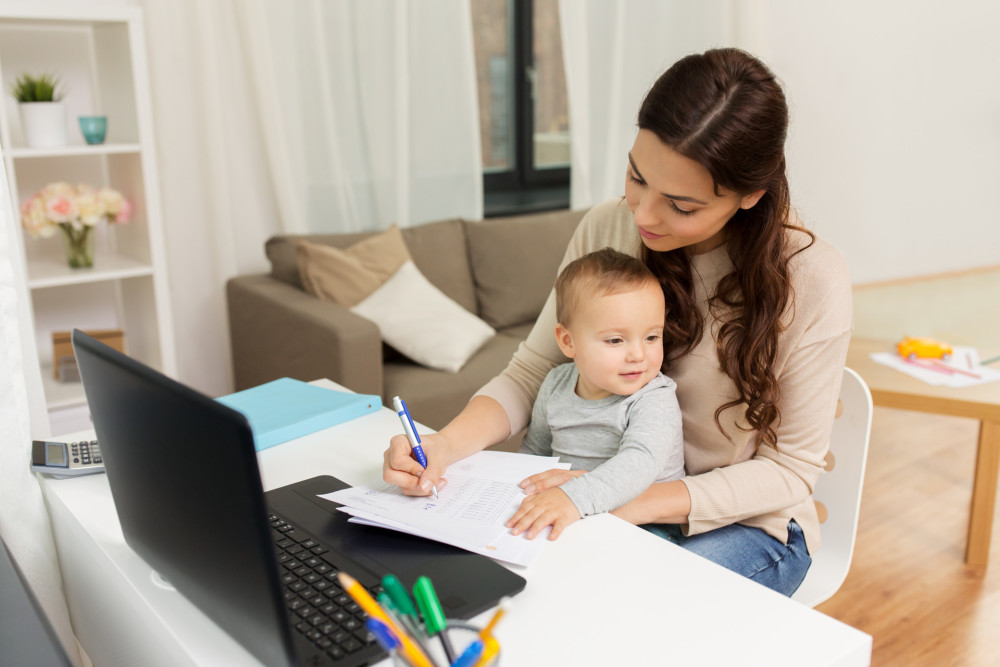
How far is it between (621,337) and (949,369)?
1.76m

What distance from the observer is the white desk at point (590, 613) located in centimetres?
80

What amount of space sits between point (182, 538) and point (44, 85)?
2160 mm

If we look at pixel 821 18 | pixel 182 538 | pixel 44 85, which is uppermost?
pixel 821 18

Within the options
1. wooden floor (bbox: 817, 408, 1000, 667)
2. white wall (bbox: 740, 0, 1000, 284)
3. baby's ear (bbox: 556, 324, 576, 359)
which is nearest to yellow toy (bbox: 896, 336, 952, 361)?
wooden floor (bbox: 817, 408, 1000, 667)

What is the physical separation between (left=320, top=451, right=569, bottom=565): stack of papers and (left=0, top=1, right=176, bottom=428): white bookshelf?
5.81 ft

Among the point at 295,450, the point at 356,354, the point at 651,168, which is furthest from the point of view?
the point at 356,354

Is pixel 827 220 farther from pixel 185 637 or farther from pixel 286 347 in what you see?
pixel 185 637

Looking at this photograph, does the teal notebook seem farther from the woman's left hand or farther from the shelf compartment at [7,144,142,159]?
the shelf compartment at [7,144,142,159]

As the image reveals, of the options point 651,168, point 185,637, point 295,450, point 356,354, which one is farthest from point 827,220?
point 185,637

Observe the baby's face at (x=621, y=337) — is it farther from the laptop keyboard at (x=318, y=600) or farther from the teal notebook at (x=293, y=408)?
the laptop keyboard at (x=318, y=600)

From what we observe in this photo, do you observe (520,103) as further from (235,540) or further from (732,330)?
(235,540)

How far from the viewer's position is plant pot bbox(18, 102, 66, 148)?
2441 millimetres

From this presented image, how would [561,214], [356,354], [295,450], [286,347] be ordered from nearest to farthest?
[295,450], [356,354], [286,347], [561,214]

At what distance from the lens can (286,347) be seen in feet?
8.65
